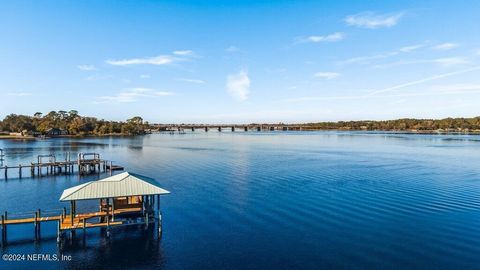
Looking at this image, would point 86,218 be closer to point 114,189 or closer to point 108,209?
point 108,209

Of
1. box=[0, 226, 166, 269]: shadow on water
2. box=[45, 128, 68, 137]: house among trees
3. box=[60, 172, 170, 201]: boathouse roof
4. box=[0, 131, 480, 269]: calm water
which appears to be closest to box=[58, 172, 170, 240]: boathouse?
box=[60, 172, 170, 201]: boathouse roof

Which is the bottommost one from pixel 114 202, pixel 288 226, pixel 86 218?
pixel 288 226

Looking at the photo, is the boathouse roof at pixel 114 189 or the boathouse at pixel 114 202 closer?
the boathouse roof at pixel 114 189

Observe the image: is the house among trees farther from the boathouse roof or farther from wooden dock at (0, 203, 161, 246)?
the boathouse roof

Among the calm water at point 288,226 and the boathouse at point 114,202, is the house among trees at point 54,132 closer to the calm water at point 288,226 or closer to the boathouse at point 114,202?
the calm water at point 288,226

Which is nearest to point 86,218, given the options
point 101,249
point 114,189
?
point 114,189

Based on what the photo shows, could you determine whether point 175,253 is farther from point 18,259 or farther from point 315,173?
point 315,173

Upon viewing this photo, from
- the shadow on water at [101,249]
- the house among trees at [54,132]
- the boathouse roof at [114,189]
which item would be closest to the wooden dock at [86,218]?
the shadow on water at [101,249]

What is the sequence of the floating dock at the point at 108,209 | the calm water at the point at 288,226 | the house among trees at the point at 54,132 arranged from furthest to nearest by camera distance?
the house among trees at the point at 54,132 < the floating dock at the point at 108,209 < the calm water at the point at 288,226
